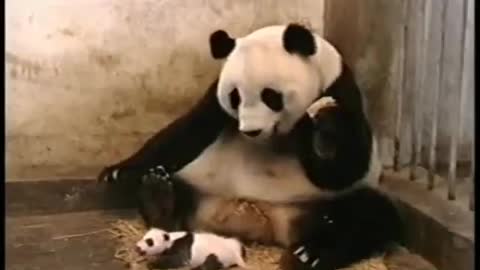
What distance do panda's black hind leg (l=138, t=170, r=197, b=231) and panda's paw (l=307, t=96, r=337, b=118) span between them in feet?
1.06

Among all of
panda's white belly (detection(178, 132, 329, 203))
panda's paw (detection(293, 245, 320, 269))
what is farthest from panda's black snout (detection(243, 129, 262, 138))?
panda's paw (detection(293, 245, 320, 269))

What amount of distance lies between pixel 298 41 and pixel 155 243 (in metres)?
0.45

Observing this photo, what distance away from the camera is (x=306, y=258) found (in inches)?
68.6

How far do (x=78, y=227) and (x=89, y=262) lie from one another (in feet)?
0.79

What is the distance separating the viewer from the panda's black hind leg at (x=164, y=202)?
6.31 ft

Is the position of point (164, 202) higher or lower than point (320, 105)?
lower

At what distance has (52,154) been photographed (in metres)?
2.23

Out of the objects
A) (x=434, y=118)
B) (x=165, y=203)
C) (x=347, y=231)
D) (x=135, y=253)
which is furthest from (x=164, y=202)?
(x=434, y=118)

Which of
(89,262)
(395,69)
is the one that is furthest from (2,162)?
(395,69)

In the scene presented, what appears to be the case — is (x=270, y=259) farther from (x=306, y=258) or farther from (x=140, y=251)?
(x=140, y=251)

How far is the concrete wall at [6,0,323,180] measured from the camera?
7.18ft

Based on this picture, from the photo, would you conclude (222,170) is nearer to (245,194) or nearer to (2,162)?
(245,194)

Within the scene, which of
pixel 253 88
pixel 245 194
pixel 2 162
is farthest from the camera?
pixel 245 194

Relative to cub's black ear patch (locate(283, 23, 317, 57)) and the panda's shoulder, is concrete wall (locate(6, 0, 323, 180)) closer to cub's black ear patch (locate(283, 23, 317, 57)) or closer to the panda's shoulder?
cub's black ear patch (locate(283, 23, 317, 57))
